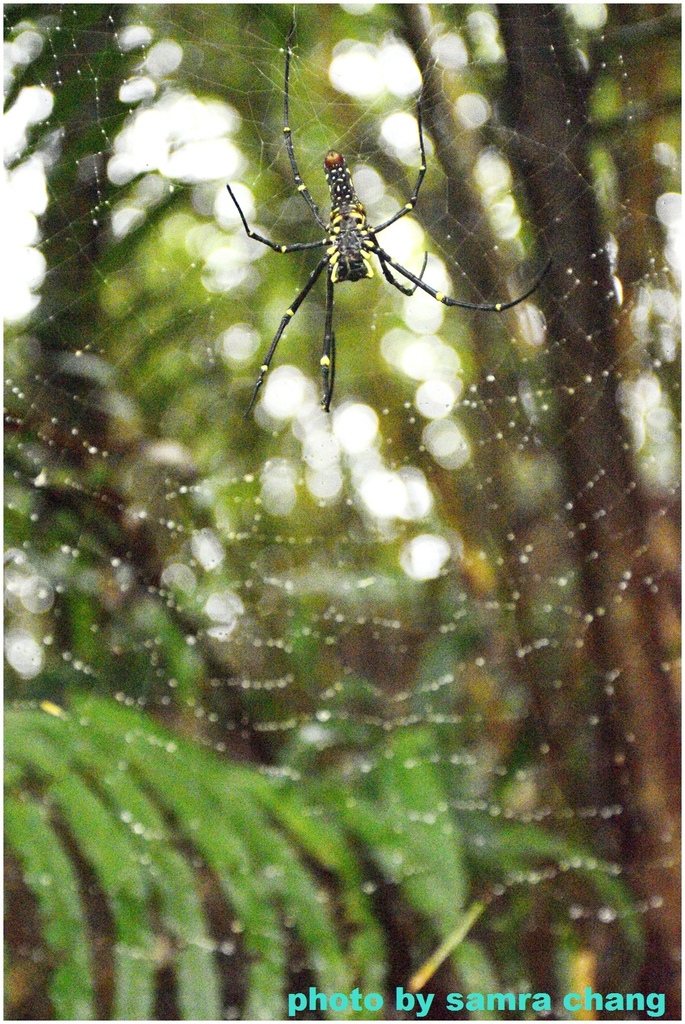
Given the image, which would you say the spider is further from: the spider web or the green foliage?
the green foliage

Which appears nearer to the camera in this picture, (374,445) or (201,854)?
(201,854)

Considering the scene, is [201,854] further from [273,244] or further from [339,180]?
[339,180]

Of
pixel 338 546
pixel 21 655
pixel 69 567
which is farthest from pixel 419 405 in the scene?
pixel 21 655

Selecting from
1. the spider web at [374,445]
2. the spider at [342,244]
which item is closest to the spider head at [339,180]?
the spider at [342,244]

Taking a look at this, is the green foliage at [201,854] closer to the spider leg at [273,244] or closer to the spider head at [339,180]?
the spider leg at [273,244]

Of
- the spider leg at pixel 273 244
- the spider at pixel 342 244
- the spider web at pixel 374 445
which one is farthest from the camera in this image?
the spider web at pixel 374 445

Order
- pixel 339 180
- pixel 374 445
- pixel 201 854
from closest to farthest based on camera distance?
pixel 339 180 → pixel 201 854 → pixel 374 445

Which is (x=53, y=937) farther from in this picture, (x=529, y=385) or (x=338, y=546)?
A: (x=529, y=385)

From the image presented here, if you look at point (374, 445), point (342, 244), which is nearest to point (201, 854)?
point (374, 445)
